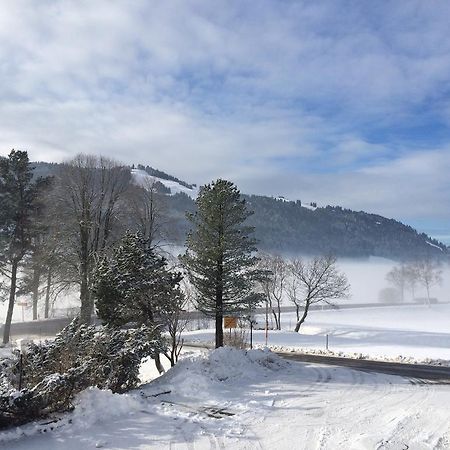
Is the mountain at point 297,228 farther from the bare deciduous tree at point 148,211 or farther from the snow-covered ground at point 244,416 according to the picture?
the snow-covered ground at point 244,416

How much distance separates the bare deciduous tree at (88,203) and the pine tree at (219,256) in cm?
708

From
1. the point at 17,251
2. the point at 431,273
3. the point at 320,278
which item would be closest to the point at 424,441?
the point at 17,251

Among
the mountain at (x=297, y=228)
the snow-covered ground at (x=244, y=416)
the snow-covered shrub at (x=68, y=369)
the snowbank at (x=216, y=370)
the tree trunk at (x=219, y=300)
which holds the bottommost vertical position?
the snow-covered ground at (x=244, y=416)

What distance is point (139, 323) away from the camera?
59.5ft

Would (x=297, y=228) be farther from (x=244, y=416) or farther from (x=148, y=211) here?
(x=244, y=416)

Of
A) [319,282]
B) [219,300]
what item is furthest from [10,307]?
[319,282]

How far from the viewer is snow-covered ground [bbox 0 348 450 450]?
28.4 feet

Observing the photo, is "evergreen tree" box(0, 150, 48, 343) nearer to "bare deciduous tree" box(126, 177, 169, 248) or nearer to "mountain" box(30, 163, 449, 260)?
"bare deciduous tree" box(126, 177, 169, 248)

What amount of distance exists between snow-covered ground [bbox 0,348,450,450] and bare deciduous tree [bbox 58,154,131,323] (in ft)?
49.8

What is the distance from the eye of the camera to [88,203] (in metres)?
28.5

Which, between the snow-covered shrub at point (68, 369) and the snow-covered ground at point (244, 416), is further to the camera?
the snow-covered shrub at point (68, 369)

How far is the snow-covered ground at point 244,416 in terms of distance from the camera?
8.66m

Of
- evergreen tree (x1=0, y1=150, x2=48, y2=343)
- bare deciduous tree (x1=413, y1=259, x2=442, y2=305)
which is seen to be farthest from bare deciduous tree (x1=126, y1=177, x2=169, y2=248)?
bare deciduous tree (x1=413, y1=259, x2=442, y2=305)

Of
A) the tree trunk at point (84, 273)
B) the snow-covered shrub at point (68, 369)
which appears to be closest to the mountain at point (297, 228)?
the tree trunk at point (84, 273)
